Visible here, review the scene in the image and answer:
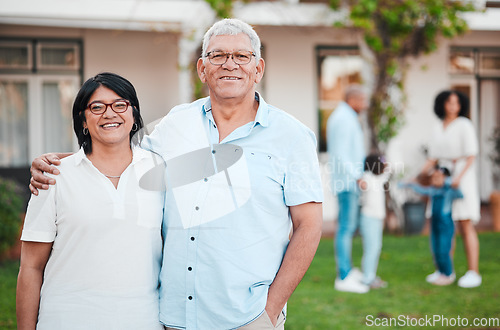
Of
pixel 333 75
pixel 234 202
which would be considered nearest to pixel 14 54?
pixel 333 75

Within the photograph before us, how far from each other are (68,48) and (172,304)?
29.8 feet

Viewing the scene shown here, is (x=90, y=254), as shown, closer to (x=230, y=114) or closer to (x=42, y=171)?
(x=42, y=171)

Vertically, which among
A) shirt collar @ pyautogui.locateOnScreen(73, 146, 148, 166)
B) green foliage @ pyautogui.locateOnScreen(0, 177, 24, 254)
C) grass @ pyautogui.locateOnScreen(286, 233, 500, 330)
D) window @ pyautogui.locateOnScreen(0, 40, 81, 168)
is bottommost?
grass @ pyautogui.locateOnScreen(286, 233, 500, 330)

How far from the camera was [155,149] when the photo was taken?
2.61 meters

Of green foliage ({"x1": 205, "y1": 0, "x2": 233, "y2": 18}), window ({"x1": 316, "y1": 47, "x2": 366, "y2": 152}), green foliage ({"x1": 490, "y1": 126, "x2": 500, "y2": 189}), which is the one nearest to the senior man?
green foliage ({"x1": 205, "y1": 0, "x2": 233, "y2": 18})

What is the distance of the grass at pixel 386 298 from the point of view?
495 cm

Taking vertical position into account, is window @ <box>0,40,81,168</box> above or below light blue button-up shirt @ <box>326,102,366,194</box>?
above

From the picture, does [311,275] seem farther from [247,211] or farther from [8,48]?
[8,48]

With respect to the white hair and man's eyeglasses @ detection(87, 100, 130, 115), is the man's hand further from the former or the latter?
the white hair

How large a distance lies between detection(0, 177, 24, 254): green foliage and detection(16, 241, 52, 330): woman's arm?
500 cm

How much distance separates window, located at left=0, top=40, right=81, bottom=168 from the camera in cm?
1038

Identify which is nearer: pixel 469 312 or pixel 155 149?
pixel 155 149

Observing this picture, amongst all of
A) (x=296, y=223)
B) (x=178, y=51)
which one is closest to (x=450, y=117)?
(x=296, y=223)

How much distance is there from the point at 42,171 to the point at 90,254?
1.29ft
